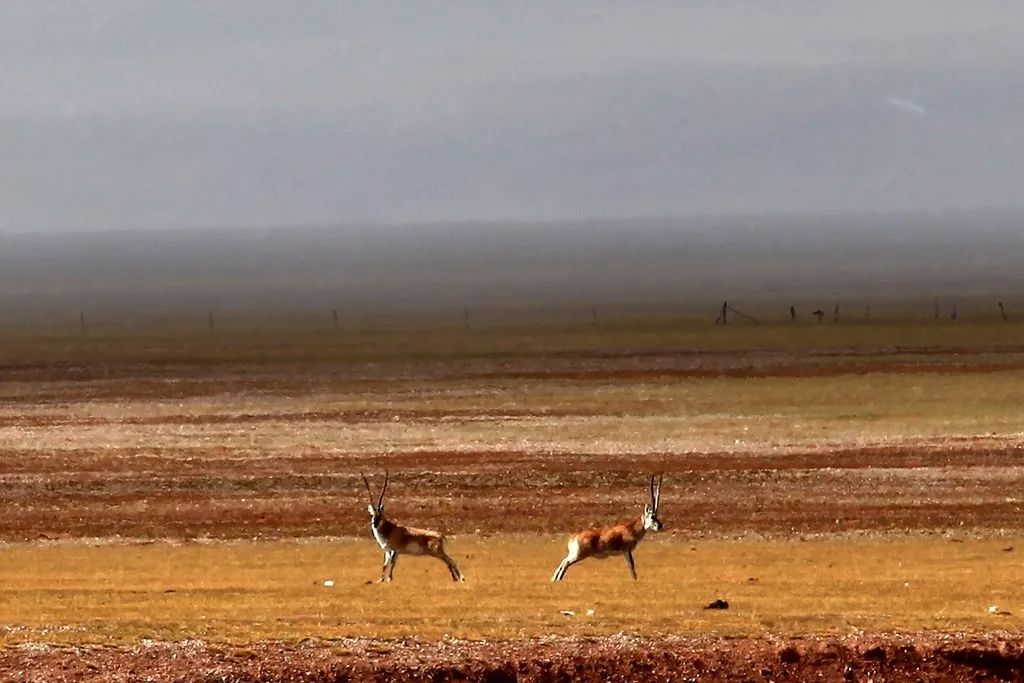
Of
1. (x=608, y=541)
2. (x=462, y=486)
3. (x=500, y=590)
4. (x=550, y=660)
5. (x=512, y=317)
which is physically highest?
(x=512, y=317)

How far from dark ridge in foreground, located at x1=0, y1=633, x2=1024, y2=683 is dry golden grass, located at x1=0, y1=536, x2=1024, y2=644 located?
0.61 m

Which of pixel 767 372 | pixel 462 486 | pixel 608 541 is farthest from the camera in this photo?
pixel 767 372

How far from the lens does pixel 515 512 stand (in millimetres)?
34406

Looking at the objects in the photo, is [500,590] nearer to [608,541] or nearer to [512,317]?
[608,541]

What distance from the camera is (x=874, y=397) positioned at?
59.2 m

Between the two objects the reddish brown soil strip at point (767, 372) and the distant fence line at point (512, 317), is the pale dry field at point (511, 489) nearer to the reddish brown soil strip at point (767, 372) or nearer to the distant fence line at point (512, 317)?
the reddish brown soil strip at point (767, 372)

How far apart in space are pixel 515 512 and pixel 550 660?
18.1 metres

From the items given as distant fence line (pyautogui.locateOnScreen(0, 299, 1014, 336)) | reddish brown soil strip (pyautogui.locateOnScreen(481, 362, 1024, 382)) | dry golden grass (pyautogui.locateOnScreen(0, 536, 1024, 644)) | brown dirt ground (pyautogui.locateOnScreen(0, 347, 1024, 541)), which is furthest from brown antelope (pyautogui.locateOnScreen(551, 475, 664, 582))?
distant fence line (pyautogui.locateOnScreen(0, 299, 1014, 336))

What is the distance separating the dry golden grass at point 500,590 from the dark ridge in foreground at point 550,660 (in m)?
0.61

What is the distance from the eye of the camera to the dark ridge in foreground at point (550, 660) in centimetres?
1580

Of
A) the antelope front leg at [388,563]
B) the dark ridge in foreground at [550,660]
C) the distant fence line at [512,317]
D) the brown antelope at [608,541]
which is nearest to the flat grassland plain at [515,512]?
the dark ridge in foreground at [550,660]

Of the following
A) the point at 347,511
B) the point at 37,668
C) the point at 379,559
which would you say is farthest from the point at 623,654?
the point at 347,511

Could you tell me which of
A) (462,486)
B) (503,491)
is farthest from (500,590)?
(462,486)

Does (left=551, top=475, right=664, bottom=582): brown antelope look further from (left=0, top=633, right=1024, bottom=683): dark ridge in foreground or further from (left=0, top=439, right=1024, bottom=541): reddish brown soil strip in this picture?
(left=0, top=439, right=1024, bottom=541): reddish brown soil strip
